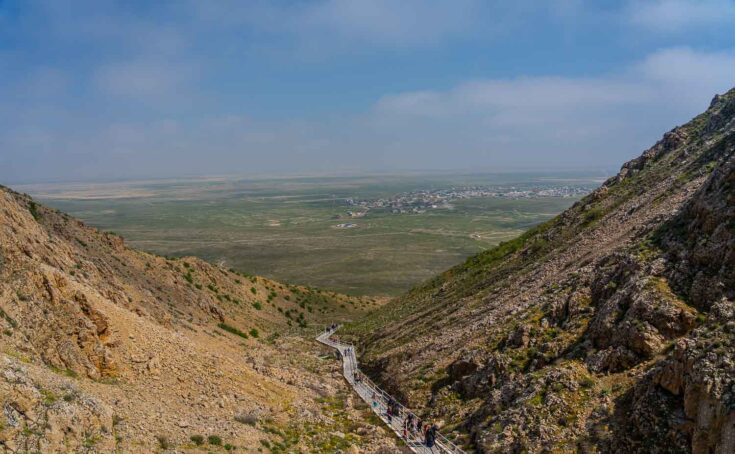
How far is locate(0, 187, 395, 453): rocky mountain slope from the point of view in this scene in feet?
37.5

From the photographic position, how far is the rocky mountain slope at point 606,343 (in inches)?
502

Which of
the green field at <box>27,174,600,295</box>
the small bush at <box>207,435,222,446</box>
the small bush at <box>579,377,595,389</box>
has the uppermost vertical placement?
the small bush at <box>579,377,595,389</box>

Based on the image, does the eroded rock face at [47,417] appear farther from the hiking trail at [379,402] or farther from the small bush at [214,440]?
the hiking trail at [379,402]

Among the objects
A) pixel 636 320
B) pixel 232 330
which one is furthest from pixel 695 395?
pixel 232 330

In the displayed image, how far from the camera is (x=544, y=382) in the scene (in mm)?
16781

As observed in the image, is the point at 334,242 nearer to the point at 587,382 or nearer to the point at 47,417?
the point at 587,382

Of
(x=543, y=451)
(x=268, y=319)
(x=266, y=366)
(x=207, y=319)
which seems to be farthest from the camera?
(x=268, y=319)

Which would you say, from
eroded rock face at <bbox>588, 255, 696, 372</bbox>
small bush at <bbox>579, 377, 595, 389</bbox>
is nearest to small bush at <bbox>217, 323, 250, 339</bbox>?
eroded rock face at <bbox>588, 255, 696, 372</bbox>

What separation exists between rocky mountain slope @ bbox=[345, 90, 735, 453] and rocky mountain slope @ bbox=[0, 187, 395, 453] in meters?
4.24

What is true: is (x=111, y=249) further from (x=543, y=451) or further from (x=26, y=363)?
(x=543, y=451)

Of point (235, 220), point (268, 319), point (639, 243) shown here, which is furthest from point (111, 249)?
point (235, 220)

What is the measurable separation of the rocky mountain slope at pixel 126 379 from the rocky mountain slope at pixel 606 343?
4240 millimetres

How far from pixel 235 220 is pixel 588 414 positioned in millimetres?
187607

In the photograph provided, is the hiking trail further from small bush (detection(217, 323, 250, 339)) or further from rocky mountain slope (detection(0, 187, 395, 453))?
small bush (detection(217, 323, 250, 339))
